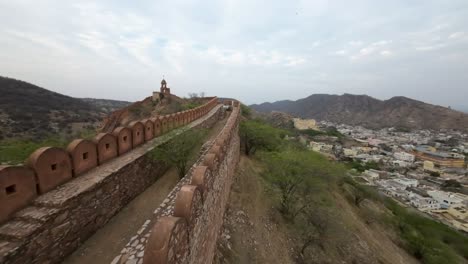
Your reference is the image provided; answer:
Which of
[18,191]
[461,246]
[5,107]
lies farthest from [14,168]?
[5,107]

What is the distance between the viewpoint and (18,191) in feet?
13.9

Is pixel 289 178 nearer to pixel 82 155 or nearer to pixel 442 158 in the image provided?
pixel 82 155

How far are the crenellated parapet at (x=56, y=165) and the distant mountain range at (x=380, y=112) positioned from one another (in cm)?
14676

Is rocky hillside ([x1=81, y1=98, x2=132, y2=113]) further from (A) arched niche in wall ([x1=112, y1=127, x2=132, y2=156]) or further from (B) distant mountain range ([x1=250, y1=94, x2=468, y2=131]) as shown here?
(B) distant mountain range ([x1=250, y1=94, x2=468, y2=131])

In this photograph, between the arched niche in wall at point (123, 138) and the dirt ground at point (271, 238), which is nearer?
the dirt ground at point (271, 238)

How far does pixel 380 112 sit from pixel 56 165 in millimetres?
180360

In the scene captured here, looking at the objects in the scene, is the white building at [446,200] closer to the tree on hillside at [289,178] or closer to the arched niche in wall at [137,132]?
the tree on hillside at [289,178]

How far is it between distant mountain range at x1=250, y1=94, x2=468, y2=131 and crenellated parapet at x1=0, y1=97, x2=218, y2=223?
146759mm

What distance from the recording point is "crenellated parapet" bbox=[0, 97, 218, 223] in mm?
Result: 4098

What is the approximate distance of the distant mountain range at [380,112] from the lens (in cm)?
12594

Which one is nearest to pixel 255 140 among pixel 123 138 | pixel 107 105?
pixel 123 138

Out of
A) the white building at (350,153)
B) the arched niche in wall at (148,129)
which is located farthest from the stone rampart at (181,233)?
the white building at (350,153)

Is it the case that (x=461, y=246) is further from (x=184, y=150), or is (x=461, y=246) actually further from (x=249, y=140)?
(x=184, y=150)

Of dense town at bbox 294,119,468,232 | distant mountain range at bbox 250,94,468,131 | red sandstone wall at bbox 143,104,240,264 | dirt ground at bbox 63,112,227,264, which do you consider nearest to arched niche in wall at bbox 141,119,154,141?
dirt ground at bbox 63,112,227,264
